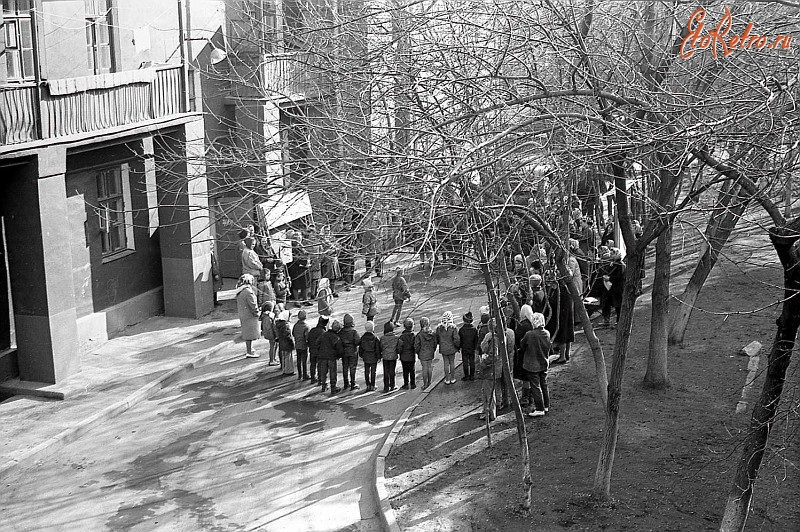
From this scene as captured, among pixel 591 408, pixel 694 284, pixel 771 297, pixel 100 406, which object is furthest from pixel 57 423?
pixel 771 297

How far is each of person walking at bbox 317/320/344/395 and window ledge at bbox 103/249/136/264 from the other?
6275 mm

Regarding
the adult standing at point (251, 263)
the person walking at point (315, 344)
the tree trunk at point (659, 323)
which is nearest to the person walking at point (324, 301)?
the person walking at point (315, 344)

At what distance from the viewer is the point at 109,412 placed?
16922 mm

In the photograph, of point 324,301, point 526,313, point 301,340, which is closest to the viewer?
point 526,313

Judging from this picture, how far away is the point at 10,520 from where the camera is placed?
43.1 feet

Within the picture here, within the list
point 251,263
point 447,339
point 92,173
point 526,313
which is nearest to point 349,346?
point 447,339

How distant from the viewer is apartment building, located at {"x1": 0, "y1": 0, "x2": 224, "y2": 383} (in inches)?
693

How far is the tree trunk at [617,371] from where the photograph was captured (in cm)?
1221

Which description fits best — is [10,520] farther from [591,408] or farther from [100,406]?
[591,408]

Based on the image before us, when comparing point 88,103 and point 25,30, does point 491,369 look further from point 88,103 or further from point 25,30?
point 25,30

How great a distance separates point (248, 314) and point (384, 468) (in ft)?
20.9

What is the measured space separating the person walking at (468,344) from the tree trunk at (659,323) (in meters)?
3.10

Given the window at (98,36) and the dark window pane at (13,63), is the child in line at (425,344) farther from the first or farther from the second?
the window at (98,36)

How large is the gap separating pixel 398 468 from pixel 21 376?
8.15 m
